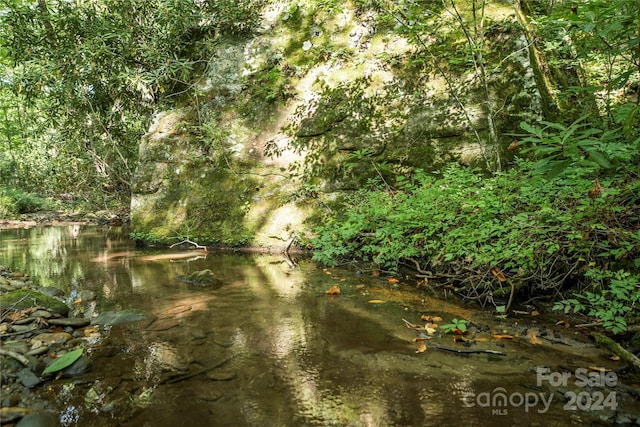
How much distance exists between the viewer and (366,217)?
19.4 ft

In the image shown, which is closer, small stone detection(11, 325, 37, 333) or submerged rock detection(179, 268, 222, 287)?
small stone detection(11, 325, 37, 333)

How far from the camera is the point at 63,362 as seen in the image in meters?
2.52

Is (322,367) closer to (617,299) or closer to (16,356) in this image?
(16,356)

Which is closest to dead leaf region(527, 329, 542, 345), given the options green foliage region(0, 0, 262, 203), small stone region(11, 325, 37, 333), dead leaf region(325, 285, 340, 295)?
dead leaf region(325, 285, 340, 295)

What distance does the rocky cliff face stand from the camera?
6.29 metres

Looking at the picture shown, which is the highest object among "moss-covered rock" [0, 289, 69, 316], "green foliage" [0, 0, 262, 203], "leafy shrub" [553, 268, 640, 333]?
"green foliage" [0, 0, 262, 203]

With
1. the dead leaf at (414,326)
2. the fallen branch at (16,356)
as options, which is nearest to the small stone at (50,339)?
the fallen branch at (16,356)

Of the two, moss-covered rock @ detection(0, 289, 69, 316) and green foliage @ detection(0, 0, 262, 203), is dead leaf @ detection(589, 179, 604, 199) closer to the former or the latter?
moss-covered rock @ detection(0, 289, 69, 316)

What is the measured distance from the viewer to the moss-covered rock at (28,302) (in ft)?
11.3

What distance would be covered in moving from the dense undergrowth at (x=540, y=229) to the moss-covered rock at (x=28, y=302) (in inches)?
149

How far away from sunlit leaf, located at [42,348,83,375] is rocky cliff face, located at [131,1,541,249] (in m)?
4.60

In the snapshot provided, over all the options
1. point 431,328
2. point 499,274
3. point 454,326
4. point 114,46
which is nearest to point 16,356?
point 431,328

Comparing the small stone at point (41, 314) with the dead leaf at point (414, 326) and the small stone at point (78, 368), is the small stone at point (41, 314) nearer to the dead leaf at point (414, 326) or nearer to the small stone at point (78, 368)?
the small stone at point (78, 368)

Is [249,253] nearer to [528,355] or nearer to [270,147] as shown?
[270,147]
